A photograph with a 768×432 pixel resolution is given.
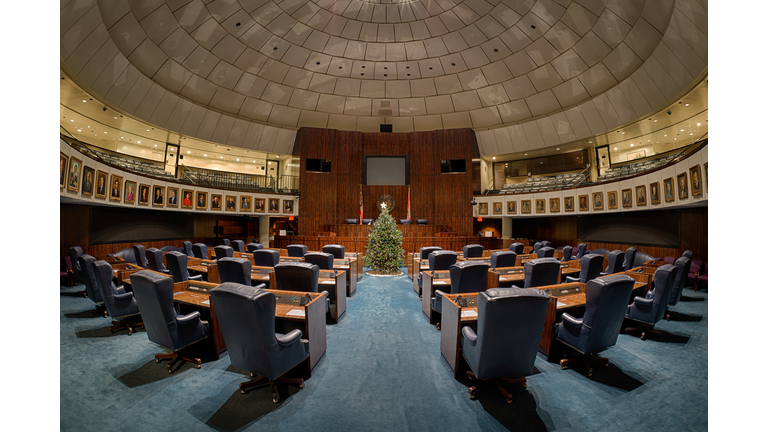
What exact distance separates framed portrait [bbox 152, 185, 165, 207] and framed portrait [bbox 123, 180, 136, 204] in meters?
1.04

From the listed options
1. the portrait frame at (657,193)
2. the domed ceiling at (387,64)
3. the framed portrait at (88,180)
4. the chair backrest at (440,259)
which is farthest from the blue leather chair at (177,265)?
the portrait frame at (657,193)

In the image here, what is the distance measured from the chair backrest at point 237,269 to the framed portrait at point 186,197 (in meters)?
9.35

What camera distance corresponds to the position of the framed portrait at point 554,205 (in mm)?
13188


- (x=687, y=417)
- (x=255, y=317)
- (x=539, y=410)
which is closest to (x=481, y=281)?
(x=539, y=410)

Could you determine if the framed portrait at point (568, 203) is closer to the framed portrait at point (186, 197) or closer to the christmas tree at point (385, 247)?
the christmas tree at point (385, 247)

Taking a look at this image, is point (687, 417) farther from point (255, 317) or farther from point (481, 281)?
point (255, 317)

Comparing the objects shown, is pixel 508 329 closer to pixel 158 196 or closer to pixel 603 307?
pixel 603 307

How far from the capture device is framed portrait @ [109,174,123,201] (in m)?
8.20

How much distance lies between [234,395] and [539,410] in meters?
2.71

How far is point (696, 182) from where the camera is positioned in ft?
20.4

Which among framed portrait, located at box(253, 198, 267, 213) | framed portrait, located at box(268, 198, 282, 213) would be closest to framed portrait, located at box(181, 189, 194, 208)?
framed portrait, located at box(253, 198, 267, 213)

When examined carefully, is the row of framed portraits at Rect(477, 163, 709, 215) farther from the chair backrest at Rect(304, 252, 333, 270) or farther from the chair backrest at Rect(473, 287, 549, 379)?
the chair backrest at Rect(304, 252, 333, 270)

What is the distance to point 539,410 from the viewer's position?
2.48 meters

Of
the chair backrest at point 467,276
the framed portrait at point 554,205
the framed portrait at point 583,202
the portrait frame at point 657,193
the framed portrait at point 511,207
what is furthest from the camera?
the framed portrait at point 511,207
